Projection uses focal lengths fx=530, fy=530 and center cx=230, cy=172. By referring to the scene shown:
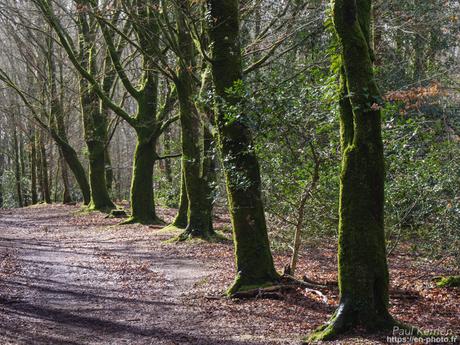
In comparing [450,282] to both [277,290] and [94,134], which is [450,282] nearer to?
[277,290]

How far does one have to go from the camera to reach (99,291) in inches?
411

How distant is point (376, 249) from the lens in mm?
6402

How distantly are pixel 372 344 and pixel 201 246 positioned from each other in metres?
9.45

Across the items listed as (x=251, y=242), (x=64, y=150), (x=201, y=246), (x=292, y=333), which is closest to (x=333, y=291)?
(x=251, y=242)

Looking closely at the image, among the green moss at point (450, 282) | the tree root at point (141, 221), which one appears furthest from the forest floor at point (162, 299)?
the tree root at point (141, 221)

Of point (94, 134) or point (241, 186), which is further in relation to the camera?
point (94, 134)

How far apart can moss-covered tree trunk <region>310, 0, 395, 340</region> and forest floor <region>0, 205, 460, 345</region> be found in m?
0.34

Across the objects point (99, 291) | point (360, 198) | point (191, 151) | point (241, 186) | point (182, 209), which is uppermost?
point (191, 151)

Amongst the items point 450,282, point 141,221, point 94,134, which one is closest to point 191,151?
point 141,221

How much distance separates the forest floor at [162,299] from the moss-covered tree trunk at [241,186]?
1.99 feet

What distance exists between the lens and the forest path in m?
7.48

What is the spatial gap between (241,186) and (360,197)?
117 inches

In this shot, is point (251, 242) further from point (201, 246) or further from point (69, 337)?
point (201, 246)

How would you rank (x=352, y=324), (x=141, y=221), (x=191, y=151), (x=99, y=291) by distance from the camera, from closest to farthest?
(x=352, y=324) < (x=99, y=291) < (x=191, y=151) < (x=141, y=221)
